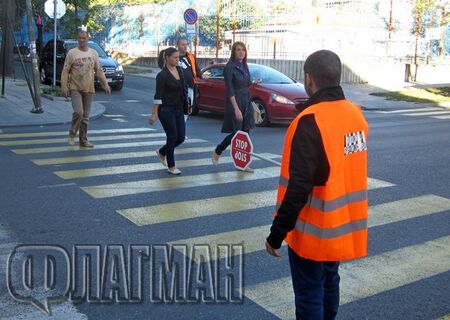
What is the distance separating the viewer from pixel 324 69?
2.91 meters

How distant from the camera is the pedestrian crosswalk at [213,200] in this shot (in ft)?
14.6

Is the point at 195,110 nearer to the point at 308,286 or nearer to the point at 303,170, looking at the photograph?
the point at 308,286

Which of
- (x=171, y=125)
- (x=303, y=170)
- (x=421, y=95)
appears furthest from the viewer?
(x=421, y=95)

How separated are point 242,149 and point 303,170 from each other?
5.15 meters

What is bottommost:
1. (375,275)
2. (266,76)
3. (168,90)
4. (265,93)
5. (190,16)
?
(375,275)

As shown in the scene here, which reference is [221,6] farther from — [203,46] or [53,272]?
[53,272]

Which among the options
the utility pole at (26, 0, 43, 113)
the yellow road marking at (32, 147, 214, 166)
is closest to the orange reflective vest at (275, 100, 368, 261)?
the yellow road marking at (32, 147, 214, 166)

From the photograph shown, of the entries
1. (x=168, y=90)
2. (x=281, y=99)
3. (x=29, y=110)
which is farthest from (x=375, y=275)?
(x=29, y=110)

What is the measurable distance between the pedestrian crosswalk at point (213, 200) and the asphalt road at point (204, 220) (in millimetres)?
15

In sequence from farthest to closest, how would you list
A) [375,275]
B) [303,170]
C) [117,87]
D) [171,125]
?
[117,87] < [171,125] < [375,275] < [303,170]

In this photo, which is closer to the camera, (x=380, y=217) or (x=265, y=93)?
(x=380, y=217)

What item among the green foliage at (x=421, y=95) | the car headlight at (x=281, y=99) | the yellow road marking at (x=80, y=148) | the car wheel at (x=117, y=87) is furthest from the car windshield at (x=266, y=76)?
the green foliage at (x=421, y=95)

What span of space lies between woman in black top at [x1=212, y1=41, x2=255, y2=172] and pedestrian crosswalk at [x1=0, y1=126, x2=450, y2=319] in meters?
0.71

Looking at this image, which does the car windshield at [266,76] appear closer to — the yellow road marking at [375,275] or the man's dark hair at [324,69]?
the yellow road marking at [375,275]
